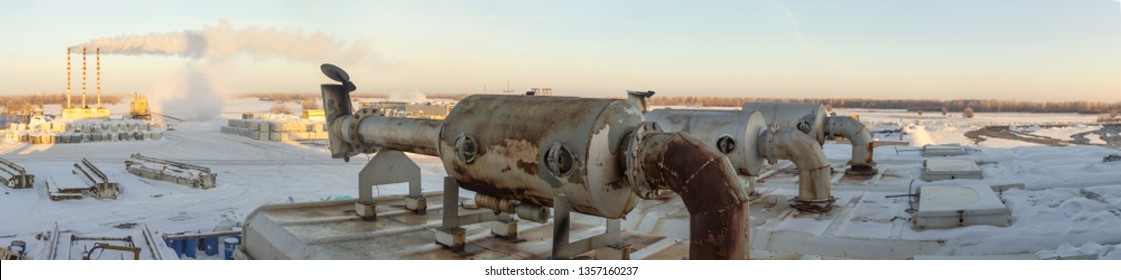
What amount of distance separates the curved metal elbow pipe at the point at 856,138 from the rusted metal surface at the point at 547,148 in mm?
13155


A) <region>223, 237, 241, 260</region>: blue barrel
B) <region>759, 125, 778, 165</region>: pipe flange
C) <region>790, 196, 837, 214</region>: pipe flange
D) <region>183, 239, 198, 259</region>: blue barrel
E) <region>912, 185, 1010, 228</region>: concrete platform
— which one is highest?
<region>759, 125, 778, 165</region>: pipe flange

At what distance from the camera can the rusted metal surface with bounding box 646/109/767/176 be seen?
12562mm

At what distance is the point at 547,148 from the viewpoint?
5.14m

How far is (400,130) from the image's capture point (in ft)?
24.2

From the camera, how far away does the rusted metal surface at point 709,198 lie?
4.58 meters

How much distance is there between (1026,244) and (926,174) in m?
6.76

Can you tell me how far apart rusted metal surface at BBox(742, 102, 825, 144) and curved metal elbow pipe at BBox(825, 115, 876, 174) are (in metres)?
0.28

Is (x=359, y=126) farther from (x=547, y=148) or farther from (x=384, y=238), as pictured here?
(x=547, y=148)

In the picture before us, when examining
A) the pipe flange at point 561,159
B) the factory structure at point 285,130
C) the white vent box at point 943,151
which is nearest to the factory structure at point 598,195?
the pipe flange at point 561,159

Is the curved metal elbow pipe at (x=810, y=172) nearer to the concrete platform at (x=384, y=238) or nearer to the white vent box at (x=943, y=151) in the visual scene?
the concrete platform at (x=384, y=238)

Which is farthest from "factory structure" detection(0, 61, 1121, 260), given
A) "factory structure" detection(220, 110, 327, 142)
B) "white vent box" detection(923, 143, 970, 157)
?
"factory structure" detection(220, 110, 327, 142)

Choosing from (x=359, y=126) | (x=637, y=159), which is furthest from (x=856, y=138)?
(x=637, y=159)

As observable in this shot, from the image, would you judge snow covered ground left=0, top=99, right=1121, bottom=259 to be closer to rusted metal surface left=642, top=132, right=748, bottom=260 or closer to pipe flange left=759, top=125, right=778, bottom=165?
pipe flange left=759, top=125, right=778, bottom=165

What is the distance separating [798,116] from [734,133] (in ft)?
17.5
